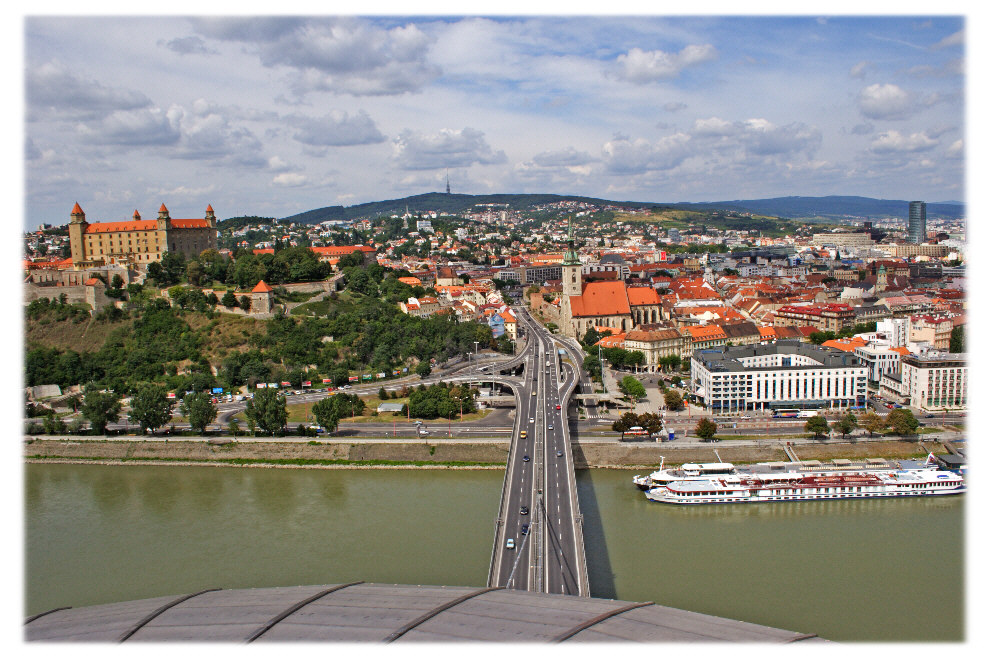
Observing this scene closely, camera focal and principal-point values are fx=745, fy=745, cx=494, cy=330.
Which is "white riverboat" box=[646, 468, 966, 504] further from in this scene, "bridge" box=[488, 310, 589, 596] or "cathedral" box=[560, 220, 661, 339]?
"cathedral" box=[560, 220, 661, 339]

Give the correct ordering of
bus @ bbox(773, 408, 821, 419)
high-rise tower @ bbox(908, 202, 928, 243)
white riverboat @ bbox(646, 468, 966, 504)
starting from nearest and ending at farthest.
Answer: white riverboat @ bbox(646, 468, 966, 504) < bus @ bbox(773, 408, 821, 419) < high-rise tower @ bbox(908, 202, 928, 243)

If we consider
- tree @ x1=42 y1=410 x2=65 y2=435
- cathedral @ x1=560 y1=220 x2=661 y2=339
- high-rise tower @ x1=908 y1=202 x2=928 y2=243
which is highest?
high-rise tower @ x1=908 y1=202 x2=928 y2=243

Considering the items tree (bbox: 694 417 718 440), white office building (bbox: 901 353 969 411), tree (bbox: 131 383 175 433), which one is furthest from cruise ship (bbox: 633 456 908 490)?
tree (bbox: 131 383 175 433)

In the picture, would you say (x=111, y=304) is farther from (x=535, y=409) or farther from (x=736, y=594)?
(x=736, y=594)

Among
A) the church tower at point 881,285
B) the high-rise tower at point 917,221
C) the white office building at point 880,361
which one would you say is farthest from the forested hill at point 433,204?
the white office building at point 880,361

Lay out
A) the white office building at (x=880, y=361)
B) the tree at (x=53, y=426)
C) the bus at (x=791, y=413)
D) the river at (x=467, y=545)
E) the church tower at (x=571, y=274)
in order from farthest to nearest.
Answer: the church tower at (x=571, y=274), the white office building at (x=880, y=361), the bus at (x=791, y=413), the tree at (x=53, y=426), the river at (x=467, y=545)

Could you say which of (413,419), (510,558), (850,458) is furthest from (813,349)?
(510,558)

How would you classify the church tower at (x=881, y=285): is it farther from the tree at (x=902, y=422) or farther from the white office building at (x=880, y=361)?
the tree at (x=902, y=422)
